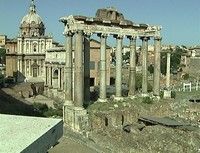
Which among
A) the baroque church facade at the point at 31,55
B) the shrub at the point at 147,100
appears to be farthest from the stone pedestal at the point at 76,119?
the baroque church facade at the point at 31,55

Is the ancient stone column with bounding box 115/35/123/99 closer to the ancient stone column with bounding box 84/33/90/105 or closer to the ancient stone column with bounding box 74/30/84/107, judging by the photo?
the ancient stone column with bounding box 84/33/90/105

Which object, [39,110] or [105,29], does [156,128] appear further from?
[39,110]

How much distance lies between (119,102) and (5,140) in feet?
71.4

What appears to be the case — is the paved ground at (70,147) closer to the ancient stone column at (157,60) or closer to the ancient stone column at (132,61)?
the ancient stone column at (132,61)

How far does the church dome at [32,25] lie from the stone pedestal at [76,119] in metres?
41.2

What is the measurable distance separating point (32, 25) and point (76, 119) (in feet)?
150

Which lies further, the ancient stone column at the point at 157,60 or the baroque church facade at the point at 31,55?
the baroque church facade at the point at 31,55

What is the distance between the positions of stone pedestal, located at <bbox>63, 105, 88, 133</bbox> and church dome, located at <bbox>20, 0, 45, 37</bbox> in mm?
41226

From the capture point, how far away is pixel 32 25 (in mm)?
67125

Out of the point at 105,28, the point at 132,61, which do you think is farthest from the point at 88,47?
the point at 132,61

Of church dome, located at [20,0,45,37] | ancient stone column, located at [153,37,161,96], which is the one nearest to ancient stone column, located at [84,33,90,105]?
ancient stone column, located at [153,37,161,96]

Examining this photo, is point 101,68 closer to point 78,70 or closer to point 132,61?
point 78,70

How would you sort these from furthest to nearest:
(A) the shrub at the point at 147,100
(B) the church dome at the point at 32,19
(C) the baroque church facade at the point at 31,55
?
(B) the church dome at the point at 32,19 → (C) the baroque church facade at the point at 31,55 → (A) the shrub at the point at 147,100

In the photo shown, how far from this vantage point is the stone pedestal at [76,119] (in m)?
23.5
